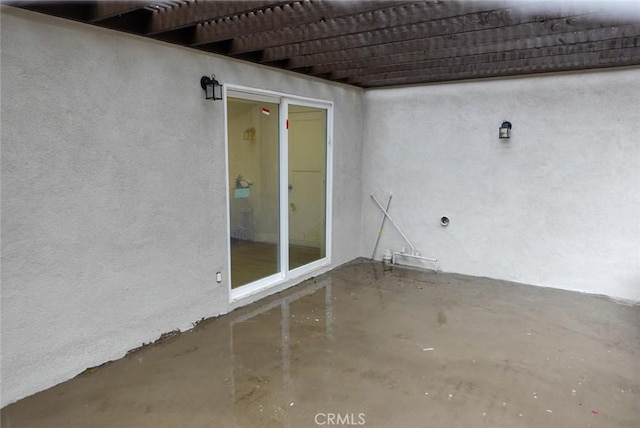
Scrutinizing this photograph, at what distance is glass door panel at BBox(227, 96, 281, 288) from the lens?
449cm

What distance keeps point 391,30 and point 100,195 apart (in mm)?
2638

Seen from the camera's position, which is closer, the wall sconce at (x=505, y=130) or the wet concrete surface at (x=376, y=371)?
the wet concrete surface at (x=376, y=371)

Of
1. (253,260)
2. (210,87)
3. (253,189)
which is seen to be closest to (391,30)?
(210,87)

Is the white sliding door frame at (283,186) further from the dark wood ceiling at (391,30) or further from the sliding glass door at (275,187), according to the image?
the dark wood ceiling at (391,30)

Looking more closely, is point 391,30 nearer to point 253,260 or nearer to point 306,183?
point 306,183

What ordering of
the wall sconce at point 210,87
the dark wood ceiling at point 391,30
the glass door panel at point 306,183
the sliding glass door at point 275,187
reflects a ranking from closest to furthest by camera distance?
the dark wood ceiling at point 391,30, the wall sconce at point 210,87, the sliding glass door at point 275,187, the glass door panel at point 306,183

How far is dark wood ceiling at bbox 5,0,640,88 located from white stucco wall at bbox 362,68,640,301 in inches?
19.0

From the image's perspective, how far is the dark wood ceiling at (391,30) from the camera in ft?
9.61

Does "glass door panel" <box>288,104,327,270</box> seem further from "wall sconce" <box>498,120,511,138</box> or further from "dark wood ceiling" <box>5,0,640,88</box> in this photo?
"wall sconce" <box>498,120,511,138</box>

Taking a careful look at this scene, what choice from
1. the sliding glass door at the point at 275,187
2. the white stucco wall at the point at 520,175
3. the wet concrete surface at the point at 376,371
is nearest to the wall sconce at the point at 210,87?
the sliding glass door at the point at 275,187

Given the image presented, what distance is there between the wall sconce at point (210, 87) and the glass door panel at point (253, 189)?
342mm

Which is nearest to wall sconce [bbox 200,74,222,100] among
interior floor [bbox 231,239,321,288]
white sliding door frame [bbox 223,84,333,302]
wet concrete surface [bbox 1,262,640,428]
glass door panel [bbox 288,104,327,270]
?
white sliding door frame [bbox 223,84,333,302]

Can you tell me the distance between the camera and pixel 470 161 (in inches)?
226

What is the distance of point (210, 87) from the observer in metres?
3.96
